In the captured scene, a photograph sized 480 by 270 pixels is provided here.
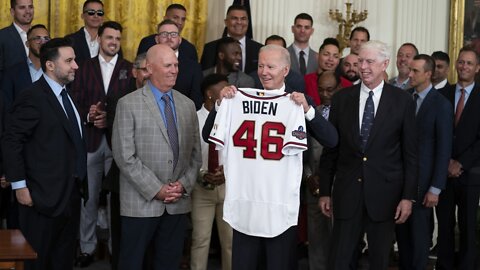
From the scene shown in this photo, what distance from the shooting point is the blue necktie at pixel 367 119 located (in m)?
5.89

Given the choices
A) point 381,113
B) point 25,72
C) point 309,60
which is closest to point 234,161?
point 381,113

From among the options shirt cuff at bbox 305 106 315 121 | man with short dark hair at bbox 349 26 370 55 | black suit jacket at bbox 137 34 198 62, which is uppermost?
man with short dark hair at bbox 349 26 370 55

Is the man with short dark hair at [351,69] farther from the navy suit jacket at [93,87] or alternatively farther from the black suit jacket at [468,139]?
the navy suit jacket at [93,87]

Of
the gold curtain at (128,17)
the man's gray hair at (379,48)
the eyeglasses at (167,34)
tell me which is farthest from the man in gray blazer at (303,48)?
the man's gray hair at (379,48)

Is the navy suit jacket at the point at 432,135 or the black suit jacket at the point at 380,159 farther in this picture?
the navy suit jacket at the point at 432,135

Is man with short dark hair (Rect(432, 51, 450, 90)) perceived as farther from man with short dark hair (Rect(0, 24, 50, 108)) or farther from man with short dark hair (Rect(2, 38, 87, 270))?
man with short dark hair (Rect(2, 38, 87, 270))

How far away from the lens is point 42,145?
18.5ft

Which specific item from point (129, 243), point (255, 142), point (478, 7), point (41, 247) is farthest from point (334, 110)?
point (478, 7)

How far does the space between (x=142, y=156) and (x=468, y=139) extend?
2.91m

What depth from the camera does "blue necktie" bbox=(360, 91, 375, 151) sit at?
5.89 meters

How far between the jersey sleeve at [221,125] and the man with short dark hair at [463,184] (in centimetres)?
252

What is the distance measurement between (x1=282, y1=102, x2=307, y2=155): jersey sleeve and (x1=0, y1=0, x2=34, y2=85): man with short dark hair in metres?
3.02

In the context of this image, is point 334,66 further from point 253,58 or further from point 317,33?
point 317,33

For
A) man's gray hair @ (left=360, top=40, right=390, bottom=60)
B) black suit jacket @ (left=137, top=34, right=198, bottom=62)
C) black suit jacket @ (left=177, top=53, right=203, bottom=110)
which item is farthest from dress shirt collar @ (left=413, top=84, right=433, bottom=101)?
black suit jacket @ (left=137, top=34, right=198, bottom=62)
